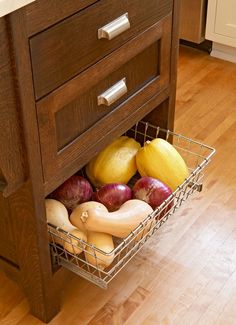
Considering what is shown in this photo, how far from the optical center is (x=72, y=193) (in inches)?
52.2

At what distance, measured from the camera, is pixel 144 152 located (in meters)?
1.38

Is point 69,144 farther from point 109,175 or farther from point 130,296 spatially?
point 130,296

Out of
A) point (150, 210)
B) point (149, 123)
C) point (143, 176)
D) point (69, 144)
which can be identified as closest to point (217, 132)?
point (149, 123)

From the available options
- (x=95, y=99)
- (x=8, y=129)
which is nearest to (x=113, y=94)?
(x=95, y=99)

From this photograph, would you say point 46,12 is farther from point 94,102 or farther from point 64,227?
point 64,227

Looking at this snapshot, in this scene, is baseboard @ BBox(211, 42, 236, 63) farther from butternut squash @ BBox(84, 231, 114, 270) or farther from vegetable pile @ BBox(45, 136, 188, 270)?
butternut squash @ BBox(84, 231, 114, 270)

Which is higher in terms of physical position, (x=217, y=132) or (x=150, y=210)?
(x=150, y=210)

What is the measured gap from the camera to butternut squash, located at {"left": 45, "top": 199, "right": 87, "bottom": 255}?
1.22 metres

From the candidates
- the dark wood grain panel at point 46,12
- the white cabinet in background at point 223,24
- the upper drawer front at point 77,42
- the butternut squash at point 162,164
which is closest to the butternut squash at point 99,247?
the butternut squash at point 162,164

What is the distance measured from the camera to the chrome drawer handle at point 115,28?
1.09 metres

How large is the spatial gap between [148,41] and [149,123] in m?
0.33

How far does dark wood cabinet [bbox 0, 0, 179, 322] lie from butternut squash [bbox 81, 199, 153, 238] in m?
0.10

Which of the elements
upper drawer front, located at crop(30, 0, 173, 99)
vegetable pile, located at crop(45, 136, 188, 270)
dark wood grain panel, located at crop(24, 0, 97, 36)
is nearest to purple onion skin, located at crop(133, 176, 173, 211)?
vegetable pile, located at crop(45, 136, 188, 270)

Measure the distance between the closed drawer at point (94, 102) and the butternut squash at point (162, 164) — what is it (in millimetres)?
118
